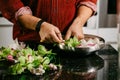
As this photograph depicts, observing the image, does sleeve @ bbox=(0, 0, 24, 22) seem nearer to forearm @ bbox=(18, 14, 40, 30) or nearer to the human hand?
forearm @ bbox=(18, 14, 40, 30)

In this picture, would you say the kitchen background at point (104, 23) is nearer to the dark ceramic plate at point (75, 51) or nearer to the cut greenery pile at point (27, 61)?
the dark ceramic plate at point (75, 51)

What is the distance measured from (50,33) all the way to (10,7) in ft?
0.90

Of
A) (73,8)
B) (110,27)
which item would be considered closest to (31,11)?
(73,8)

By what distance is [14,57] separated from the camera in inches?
40.4

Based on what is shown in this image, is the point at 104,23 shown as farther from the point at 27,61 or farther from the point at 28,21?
the point at 27,61

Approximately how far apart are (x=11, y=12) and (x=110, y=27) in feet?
3.59

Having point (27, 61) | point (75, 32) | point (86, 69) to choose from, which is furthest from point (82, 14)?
point (27, 61)

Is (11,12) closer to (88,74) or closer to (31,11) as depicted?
(31,11)

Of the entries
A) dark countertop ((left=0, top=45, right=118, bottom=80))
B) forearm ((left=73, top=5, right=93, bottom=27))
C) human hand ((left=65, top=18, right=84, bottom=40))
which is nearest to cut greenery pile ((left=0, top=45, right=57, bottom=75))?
dark countertop ((left=0, top=45, right=118, bottom=80))

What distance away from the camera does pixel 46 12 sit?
134 centimetres

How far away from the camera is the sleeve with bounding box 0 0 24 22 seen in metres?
1.27

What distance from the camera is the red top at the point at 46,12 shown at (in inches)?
52.2

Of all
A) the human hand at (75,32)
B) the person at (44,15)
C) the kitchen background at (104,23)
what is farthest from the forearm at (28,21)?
the kitchen background at (104,23)

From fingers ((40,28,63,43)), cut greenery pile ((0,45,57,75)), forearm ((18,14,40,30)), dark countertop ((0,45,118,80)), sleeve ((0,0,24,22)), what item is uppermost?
sleeve ((0,0,24,22))
